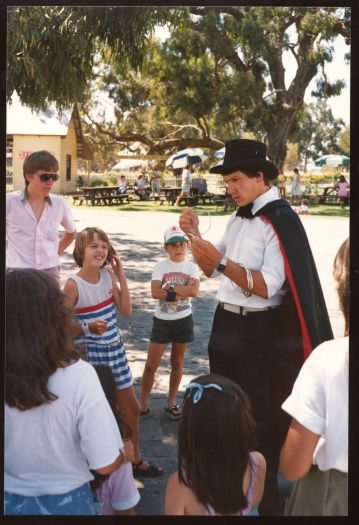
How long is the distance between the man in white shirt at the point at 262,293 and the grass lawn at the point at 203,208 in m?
0.07

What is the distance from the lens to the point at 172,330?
11.1ft

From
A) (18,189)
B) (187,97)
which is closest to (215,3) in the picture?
(187,97)

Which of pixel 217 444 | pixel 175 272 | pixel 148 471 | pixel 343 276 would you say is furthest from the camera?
pixel 175 272

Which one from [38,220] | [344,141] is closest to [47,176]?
[38,220]

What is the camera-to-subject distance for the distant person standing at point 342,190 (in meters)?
2.84

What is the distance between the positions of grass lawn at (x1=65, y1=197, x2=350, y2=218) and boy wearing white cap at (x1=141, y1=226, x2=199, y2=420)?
0.65 ft

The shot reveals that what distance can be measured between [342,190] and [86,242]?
1.13 m

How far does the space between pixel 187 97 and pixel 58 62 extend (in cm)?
68

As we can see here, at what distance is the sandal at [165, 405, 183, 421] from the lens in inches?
131

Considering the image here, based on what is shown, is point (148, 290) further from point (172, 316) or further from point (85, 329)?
point (85, 329)

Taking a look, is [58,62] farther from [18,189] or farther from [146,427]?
[146,427]

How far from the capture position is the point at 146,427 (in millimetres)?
3480

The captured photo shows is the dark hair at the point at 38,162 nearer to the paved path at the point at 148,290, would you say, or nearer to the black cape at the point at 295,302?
the paved path at the point at 148,290

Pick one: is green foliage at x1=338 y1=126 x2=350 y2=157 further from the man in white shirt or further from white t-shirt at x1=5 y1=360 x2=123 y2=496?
white t-shirt at x1=5 y1=360 x2=123 y2=496
